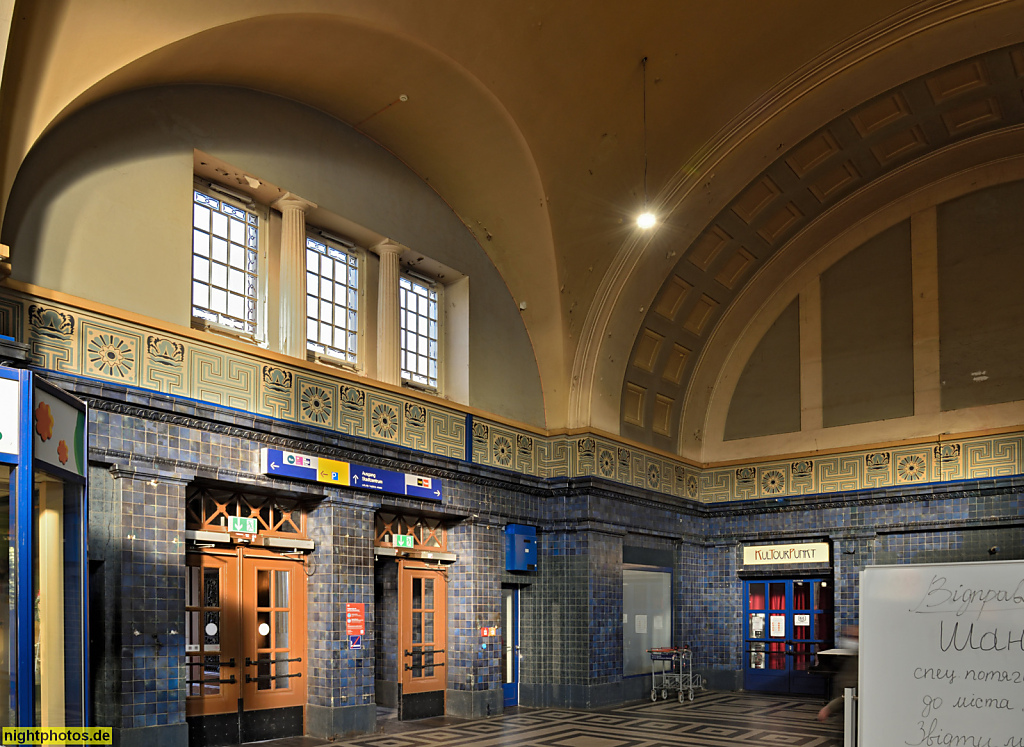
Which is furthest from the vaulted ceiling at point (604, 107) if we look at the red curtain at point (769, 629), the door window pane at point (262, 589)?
the door window pane at point (262, 589)

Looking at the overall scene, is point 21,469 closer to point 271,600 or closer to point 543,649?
point 271,600

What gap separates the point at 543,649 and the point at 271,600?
534cm

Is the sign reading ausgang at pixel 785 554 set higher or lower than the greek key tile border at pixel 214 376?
lower

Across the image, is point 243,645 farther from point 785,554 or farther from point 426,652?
point 785,554

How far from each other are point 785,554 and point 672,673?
3111 mm

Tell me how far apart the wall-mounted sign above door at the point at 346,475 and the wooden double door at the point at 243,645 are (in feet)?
3.29

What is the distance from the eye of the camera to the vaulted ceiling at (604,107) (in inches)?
372

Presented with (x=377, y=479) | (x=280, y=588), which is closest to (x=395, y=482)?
(x=377, y=479)

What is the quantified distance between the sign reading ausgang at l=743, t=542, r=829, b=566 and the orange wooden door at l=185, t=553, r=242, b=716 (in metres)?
10.3

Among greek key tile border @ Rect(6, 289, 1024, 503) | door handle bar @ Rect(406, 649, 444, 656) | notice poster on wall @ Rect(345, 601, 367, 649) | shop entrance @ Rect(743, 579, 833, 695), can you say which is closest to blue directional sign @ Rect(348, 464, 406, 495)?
greek key tile border @ Rect(6, 289, 1024, 503)

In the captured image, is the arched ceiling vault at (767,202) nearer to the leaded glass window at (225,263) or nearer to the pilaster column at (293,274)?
the pilaster column at (293,274)

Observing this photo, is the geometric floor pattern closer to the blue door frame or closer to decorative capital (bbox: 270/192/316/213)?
the blue door frame

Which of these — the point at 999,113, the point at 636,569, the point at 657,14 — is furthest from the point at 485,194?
the point at 999,113

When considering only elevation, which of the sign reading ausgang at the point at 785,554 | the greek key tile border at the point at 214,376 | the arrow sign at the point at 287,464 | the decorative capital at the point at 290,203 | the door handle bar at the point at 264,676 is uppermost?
the decorative capital at the point at 290,203
